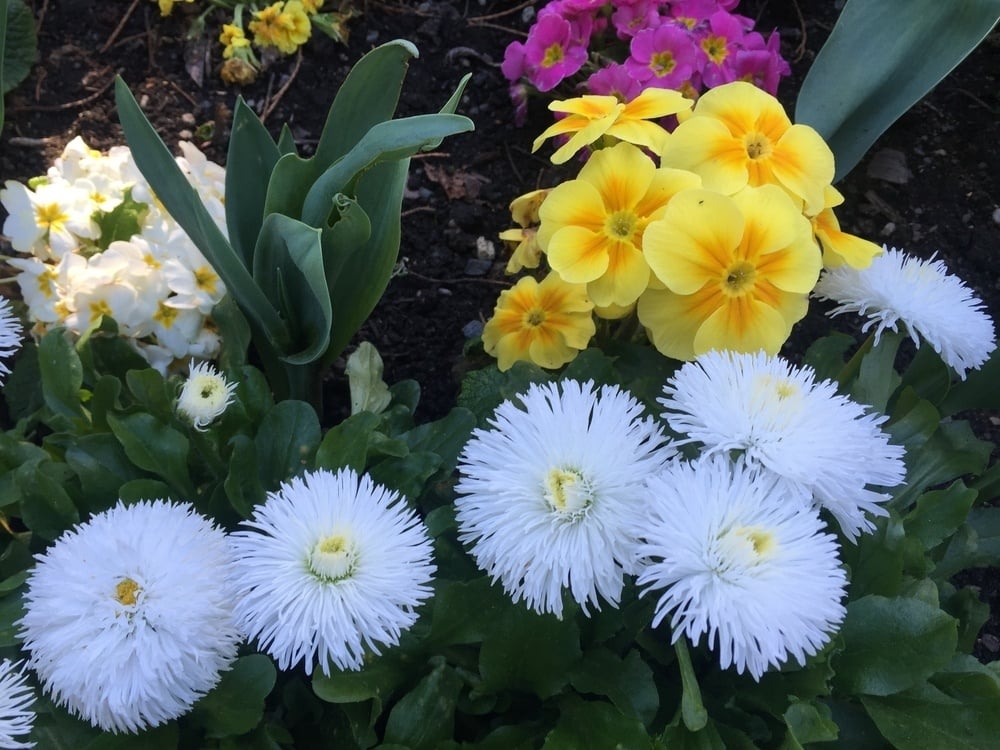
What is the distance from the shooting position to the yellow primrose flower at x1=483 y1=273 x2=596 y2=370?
1.12 meters

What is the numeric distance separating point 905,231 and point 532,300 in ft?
3.34

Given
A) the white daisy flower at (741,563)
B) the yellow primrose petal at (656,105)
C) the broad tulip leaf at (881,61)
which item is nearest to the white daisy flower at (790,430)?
the white daisy flower at (741,563)

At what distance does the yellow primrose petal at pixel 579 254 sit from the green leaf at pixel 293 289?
286 millimetres

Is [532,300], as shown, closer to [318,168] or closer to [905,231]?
[318,168]

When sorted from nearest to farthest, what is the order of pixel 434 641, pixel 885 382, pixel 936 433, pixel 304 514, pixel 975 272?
pixel 304 514, pixel 434 641, pixel 885 382, pixel 936 433, pixel 975 272

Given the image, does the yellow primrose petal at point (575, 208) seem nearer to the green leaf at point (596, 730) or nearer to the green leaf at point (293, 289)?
the green leaf at point (293, 289)

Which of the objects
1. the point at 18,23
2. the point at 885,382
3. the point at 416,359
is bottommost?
the point at 416,359

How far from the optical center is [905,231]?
1.74 meters

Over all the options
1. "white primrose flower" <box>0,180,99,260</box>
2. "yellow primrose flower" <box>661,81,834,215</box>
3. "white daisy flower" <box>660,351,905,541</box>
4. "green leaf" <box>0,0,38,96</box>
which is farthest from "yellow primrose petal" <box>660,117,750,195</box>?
"green leaf" <box>0,0,38,96</box>

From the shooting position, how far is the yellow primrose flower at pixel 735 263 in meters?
0.93

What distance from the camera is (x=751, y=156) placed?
104 cm

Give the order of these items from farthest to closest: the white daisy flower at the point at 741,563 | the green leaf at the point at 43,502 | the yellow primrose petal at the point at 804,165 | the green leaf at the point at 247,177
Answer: the green leaf at the point at 247,177 → the yellow primrose petal at the point at 804,165 → the green leaf at the point at 43,502 → the white daisy flower at the point at 741,563

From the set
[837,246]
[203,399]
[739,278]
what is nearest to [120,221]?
[203,399]

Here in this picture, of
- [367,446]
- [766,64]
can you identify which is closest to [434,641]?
[367,446]
